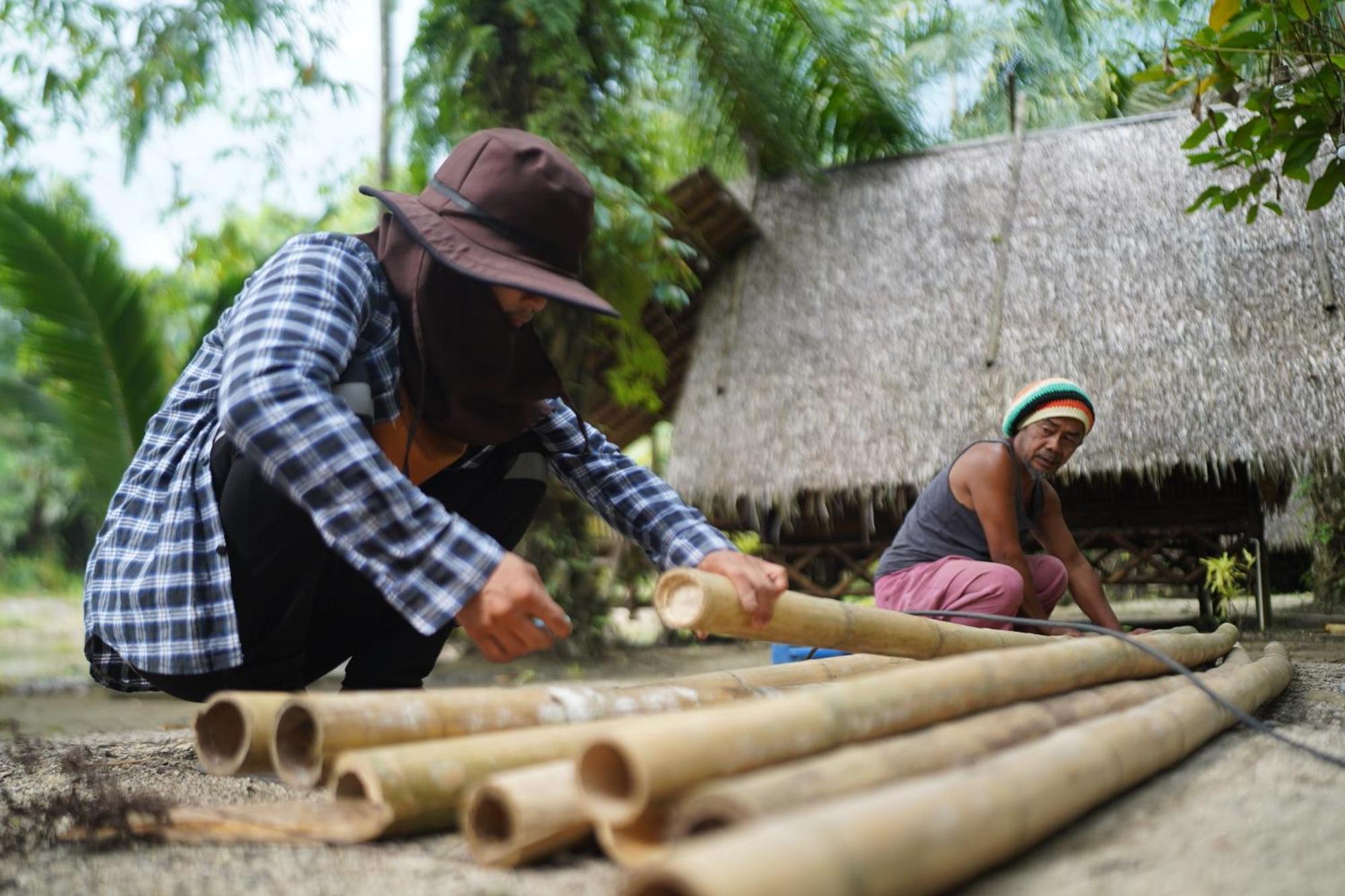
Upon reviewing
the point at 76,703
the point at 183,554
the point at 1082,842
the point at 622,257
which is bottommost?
the point at 76,703

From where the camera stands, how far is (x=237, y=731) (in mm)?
1372

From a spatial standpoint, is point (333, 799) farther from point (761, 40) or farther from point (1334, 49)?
point (761, 40)

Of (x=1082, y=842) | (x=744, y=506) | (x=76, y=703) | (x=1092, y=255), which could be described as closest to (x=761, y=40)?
(x=1092, y=255)

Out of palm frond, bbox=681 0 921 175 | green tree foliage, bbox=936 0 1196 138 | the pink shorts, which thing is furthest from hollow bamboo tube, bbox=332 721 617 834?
green tree foliage, bbox=936 0 1196 138

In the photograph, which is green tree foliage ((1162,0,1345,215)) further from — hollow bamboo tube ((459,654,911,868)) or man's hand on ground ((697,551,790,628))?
hollow bamboo tube ((459,654,911,868))

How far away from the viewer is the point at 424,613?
1.46 m

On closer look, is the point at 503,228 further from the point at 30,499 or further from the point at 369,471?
the point at 30,499

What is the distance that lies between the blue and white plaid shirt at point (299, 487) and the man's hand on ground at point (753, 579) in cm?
13

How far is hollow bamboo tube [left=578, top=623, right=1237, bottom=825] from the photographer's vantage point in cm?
100

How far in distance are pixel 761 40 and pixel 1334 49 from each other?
158 inches

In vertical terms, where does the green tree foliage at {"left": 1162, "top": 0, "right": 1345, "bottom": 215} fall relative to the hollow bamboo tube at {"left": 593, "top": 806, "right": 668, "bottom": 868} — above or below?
above

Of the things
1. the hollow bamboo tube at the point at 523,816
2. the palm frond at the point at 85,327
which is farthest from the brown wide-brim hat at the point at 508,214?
the palm frond at the point at 85,327

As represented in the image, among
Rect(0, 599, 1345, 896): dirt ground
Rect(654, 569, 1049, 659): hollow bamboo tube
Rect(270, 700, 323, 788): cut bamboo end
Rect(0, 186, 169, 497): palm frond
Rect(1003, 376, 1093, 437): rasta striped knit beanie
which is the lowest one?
Rect(0, 599, 1345, 896): dirt ground

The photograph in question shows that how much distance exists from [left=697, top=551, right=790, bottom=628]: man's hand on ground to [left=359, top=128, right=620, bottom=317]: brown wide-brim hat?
446mm
